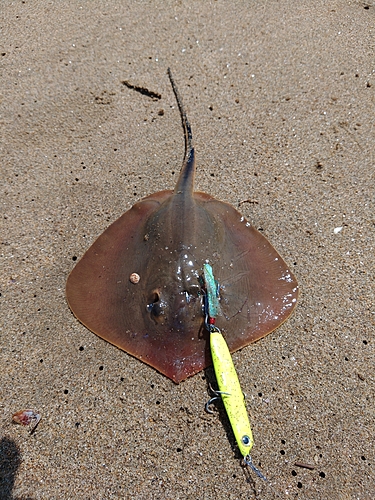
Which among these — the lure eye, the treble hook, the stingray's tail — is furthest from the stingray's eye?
the stingray's tail

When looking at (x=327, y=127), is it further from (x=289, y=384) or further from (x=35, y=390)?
(x=35, y=390)

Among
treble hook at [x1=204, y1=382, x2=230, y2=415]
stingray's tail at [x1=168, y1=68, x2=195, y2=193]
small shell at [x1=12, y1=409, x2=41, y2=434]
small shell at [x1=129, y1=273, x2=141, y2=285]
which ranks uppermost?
stingray's tail at [x1=168, y1=68, x2=195, y2=193]

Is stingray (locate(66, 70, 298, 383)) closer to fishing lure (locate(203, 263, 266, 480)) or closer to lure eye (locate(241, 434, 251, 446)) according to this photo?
fishing lure (locate(203, 263, 266, 480))

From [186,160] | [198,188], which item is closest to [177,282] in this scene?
[198,188]

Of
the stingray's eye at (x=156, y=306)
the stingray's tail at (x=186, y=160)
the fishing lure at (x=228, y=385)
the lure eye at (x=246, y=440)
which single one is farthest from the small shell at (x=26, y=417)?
the stingray's tail at (x=186, y=160)

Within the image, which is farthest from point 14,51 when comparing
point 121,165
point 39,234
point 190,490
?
point 190,490

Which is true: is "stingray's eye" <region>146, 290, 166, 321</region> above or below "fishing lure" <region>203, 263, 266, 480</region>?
above

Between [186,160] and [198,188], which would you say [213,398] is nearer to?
[198,188]

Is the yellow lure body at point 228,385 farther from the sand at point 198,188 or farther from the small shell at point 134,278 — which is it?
the small shell at point 134,278
